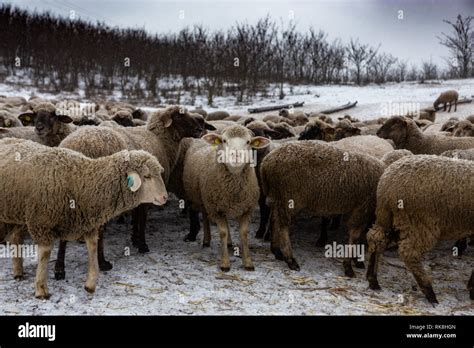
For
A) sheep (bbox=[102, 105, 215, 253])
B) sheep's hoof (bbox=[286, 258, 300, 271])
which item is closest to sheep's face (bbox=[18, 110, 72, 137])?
sheep (bbox=[102, 105, 215, 253])

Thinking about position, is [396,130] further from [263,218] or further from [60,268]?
[60,268]

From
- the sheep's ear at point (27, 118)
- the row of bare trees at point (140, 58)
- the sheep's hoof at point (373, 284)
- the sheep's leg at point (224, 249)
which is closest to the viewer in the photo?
the sheep's hoof at point (373, 284)

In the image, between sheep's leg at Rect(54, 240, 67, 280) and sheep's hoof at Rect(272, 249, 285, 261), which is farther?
sheep's hoof at Rect(272, 249, 285, 261)

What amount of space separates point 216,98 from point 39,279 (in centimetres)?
2500

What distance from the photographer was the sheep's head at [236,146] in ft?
17.5

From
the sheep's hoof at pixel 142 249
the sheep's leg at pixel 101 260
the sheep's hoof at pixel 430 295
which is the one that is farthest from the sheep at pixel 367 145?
the sheep's leg at pixel 101 260

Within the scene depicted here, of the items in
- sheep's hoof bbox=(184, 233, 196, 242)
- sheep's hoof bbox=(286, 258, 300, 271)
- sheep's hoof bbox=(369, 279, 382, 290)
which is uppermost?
sheep's hoof bbox=(184, 233, 196, 242)

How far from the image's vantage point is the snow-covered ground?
450cm

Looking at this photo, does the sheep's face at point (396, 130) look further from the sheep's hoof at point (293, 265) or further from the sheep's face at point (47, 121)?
the sheep's face at point (47, 121)

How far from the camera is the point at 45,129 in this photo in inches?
263

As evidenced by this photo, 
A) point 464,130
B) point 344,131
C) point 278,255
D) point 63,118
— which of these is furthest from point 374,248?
point 464,130

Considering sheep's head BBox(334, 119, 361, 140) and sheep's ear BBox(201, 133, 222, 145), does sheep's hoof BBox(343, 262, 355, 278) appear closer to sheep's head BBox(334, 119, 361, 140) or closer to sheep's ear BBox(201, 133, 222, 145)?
sheep's ear BBox(201, 133, 222, 145)

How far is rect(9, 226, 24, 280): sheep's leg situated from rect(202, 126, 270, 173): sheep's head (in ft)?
7.23

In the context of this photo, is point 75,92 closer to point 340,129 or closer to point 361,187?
point 340,129
